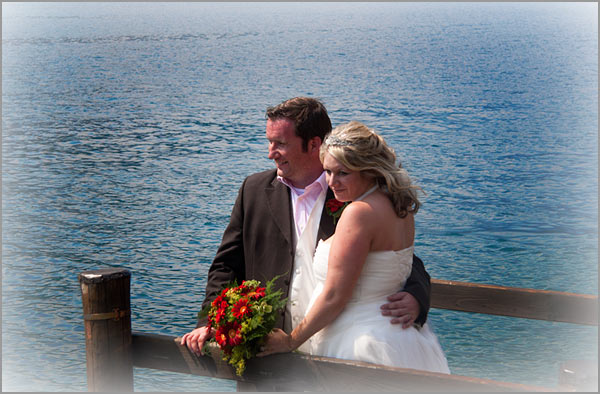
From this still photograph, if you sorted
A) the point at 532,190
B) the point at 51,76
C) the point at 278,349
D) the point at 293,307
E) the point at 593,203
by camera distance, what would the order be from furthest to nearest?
1. the point at 51,76
2. the point at 532,190
3. the point at 593,203
4. the point at 293,307
5. the point at 278,349

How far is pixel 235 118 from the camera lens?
28922mm

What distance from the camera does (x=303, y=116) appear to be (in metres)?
3.62

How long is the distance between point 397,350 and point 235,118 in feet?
86.1

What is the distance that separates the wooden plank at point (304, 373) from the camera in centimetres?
252

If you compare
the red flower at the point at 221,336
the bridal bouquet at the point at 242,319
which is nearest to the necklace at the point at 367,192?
the bridal bouquet at the point at 242,319

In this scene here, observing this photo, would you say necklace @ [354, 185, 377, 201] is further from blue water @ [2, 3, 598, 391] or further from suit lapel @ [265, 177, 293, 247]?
blue water @ [2, 3, 598, 391]

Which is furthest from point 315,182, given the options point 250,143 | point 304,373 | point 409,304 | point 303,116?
point 250,143

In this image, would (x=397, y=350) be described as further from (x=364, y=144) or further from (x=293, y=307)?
(x=364, y=144)

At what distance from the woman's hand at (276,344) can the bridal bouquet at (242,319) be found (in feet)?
0.07

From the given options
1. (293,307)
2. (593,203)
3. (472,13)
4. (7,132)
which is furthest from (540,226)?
(472,13)

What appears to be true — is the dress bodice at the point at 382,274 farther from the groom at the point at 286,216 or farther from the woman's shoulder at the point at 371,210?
the groom at the point at 286,216

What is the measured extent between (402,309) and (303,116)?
1038 millimetres

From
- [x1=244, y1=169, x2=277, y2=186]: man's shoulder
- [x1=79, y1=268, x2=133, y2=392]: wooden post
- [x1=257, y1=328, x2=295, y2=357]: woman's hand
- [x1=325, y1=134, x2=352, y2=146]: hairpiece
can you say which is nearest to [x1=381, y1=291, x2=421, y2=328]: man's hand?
[x1=257, y1=328, x2=295, y2=357]: woman's hand

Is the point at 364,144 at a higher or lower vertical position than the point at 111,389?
higher
